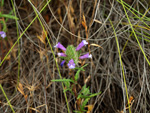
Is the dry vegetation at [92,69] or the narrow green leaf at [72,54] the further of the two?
the dry vegetation at [92,69]

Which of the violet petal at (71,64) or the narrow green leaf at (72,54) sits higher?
the narrow green leaf at (72,54)

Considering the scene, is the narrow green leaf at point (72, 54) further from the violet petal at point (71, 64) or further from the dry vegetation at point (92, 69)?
the dry vegetation at point (92, 69)

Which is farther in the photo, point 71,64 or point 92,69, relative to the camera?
point 92,69

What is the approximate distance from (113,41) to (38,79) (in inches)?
32.0

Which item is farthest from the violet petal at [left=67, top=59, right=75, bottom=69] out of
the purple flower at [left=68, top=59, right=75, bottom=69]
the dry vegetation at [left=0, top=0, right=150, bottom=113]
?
the dry vegetation at [left=0, top=0, right=150, bottom=113]

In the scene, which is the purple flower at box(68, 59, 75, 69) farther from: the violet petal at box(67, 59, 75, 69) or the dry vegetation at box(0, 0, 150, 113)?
the dry vegetation at box(0, 0, 150, 113)

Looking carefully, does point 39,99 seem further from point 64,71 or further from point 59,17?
point 59,17

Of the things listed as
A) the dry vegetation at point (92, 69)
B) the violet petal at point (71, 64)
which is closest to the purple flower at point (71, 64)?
the violet petal at point (71, 64)

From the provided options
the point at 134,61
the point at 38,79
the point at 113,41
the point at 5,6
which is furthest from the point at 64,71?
the point at 5,6

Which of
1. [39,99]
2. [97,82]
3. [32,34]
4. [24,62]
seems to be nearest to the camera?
[39,99]

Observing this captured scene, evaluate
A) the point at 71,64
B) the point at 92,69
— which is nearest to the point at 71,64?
the point at 71,64

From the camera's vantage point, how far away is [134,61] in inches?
76.0

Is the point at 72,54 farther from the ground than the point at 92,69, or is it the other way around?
the point at 72,54

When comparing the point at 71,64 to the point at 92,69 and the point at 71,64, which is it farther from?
the point at 92,69
